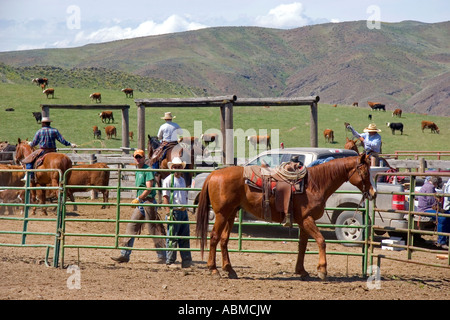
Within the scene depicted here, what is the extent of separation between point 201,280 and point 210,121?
43.8m

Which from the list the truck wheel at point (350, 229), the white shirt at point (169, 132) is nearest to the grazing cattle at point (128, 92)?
the white shirt at point (169, 132)

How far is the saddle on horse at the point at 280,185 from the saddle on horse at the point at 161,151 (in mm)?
6378

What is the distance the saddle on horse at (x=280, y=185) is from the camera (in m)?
8.72

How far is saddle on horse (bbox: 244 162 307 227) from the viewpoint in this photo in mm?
8719

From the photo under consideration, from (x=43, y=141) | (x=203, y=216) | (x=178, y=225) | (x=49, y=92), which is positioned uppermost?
(x=49, y=92)

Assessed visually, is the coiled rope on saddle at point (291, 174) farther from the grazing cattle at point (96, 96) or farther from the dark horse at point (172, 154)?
the grazing cattle at point (96, 96)

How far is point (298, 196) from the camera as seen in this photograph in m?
8.76

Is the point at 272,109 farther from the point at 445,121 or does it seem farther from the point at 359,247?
the point at 359,247

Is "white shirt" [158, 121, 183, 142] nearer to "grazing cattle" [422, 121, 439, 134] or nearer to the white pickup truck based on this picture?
the white pickup truck

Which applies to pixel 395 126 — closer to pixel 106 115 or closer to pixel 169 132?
pixel 106 115

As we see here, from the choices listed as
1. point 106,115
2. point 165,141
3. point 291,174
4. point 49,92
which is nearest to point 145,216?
point 291,174

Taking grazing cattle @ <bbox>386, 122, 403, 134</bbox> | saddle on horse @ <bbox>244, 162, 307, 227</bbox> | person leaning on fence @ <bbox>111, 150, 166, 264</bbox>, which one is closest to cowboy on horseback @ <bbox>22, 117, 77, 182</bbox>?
person leaning on fence @ <bbox>111, 150, 166, 264</bbox>

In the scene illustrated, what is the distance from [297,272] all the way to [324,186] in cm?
135
